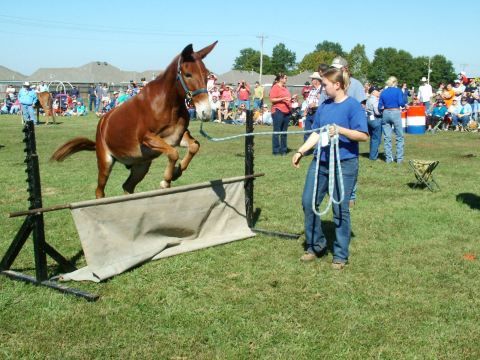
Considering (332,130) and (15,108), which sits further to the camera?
(15,108)

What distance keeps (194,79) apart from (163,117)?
582 millimetres

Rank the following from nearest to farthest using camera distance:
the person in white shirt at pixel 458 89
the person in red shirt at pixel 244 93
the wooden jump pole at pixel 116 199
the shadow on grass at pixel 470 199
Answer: the wooden jump pole at pixel 116 199 < the shadow on grass at pixel 470 199 < the person in white shirt at pixel 458 89 < the person in red shirt at pixel 244 93

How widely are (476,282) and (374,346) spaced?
6.19 feet

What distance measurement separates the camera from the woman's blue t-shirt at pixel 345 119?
5.27m

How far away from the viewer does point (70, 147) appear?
266 inches

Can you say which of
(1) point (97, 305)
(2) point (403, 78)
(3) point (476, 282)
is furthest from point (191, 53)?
(2) point (403, 78)

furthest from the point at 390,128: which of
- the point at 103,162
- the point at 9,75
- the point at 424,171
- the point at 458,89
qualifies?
the point at 9,75

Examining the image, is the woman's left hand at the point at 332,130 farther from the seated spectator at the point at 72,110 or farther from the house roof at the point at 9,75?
the house roof at the point at 9,75

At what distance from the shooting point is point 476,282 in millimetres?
5203

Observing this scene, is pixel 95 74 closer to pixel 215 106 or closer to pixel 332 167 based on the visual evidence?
pixel 215 106

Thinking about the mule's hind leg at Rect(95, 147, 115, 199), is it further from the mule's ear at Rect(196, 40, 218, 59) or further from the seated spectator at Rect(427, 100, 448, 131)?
the seated spectator at Rect(427, 100, 448, 131)

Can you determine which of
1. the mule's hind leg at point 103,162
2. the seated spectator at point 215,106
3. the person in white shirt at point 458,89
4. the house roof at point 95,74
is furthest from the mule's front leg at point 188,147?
the house roof at point 95,74

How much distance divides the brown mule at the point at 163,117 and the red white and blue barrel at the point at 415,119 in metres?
11.6

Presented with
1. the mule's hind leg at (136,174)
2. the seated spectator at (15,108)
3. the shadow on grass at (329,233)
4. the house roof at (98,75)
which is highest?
the house roof at (98,75)
